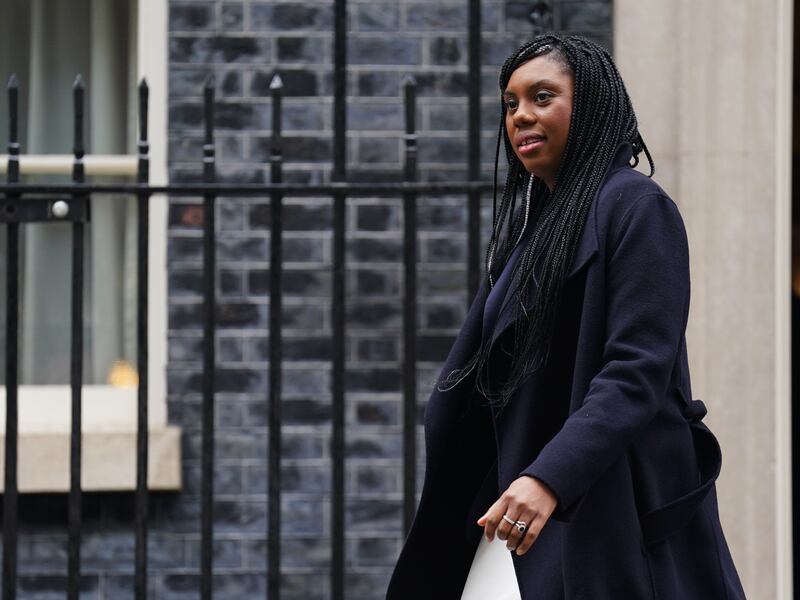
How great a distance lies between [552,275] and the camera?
2564 mm

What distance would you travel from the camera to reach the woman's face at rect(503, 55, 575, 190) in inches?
104

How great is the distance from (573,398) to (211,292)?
1.96m

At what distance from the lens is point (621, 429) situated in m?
2.39

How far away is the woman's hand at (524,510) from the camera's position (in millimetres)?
2363

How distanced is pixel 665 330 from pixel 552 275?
23cm

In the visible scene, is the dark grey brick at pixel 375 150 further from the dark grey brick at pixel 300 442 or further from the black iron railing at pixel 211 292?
the dark grey brick at pixel 300 442

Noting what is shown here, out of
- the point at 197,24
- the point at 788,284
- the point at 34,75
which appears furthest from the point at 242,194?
the point at 788,284

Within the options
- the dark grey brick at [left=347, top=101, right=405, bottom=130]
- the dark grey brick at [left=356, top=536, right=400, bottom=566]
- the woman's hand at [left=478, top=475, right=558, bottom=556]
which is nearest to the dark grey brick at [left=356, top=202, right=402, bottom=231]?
the dark grey brick at [left=347, top=101, right=405, bottom=130]

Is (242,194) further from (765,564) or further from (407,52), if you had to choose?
(765,564)

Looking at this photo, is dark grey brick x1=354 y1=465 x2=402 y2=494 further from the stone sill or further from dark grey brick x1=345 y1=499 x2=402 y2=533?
the stone sill

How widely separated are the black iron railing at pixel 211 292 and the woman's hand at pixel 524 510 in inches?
77.3

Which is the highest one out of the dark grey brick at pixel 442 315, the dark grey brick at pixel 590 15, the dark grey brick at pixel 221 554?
the dark grey brick at pixel 590 15

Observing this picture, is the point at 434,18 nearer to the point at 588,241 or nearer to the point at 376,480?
the point at 376,480

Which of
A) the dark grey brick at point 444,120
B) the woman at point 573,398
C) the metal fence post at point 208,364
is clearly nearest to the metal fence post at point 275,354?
the metal fence post at point 208,364
